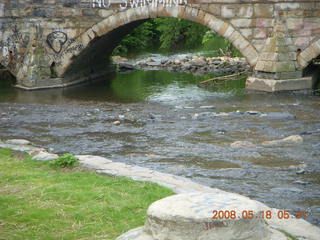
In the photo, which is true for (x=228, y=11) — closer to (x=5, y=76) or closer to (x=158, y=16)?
(x=158, y=16)

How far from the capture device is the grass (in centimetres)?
459

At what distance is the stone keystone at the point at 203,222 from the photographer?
3.54m

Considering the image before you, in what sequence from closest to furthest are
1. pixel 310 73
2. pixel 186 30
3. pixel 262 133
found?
pixel 262 133 → pixel 310 73 → pixel 186 30

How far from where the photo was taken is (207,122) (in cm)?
1146

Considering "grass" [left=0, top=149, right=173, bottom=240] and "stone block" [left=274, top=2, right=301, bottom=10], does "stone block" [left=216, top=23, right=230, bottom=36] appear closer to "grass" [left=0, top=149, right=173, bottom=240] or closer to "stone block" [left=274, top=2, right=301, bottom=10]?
"stone block" [left=274, top=2, right=301, bottom=10]

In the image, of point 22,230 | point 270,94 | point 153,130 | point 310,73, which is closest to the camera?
point 22,230

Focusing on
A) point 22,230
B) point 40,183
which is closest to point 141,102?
point 40,183

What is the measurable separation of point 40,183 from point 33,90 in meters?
11.4

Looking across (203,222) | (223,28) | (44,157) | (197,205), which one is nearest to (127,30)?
(223,28)

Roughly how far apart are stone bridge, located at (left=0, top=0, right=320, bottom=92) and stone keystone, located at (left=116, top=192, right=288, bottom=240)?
11234mm

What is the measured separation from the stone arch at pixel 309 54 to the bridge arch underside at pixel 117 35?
3.64ft

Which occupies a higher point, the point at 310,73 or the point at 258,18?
the point at 258,18

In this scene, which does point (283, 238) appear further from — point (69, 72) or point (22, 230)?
point (69, 72)

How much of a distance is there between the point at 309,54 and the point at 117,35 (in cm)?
670
